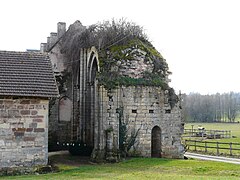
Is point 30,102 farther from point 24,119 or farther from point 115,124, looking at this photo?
point 115,124

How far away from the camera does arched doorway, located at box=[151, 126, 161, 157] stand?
20266 millimetres

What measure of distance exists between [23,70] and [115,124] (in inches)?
209

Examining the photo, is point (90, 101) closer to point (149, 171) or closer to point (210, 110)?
point (149, 171)

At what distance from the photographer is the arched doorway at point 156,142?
20266 mm

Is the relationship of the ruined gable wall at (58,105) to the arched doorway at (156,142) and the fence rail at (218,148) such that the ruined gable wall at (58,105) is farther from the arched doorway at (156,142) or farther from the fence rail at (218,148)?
the fence rail at (218,148)

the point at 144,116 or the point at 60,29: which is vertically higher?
the point at 60,29

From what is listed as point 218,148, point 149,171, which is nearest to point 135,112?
point 149,171

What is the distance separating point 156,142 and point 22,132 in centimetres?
764

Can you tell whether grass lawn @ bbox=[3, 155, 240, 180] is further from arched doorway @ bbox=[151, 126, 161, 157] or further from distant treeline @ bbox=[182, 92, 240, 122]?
distant treeline @ bbox=[182, 92, 240, 122]

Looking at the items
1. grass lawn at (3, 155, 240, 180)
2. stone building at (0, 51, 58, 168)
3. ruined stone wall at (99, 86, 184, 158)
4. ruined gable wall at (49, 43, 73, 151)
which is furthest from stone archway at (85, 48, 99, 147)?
stone building at (0, 51, 58, 168)

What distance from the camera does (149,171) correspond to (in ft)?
50.5

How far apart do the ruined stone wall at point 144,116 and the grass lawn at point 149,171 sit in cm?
163

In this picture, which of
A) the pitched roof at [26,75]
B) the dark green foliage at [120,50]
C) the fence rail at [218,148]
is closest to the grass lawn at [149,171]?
the pitched roof at [26,75]

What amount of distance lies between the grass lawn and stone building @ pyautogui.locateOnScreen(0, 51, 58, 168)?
1.17 metres
